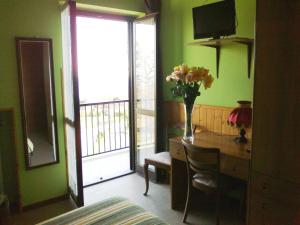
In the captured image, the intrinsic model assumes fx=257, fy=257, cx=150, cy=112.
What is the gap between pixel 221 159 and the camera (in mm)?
2238

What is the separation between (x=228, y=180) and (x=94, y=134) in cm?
285

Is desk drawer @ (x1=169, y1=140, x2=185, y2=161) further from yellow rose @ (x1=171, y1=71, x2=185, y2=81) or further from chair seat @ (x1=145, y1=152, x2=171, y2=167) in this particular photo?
yellow rose @ (x1=171, y1=71, x2=185, y2=81)

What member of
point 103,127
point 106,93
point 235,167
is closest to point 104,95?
point 106,93

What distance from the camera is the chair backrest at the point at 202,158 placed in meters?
2.18

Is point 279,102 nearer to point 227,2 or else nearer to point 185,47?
point 227,2

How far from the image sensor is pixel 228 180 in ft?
7.78

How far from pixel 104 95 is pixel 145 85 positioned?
3.67 ft

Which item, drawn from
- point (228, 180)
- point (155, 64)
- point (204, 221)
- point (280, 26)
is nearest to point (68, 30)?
point (155, 64)

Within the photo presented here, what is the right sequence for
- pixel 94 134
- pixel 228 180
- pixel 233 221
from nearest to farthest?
1. pixel 228 180
2. pixel 233 221
3. pixel 94 134

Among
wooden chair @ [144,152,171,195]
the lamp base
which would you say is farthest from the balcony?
the lamp base

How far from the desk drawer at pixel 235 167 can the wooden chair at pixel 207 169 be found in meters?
0.06

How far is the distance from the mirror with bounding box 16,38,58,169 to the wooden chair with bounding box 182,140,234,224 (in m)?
1.60

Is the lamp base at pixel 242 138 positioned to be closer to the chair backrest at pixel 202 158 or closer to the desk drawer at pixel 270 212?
the chair backrest at pixel 202 158

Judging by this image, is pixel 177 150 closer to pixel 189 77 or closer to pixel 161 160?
pixel 161 160
